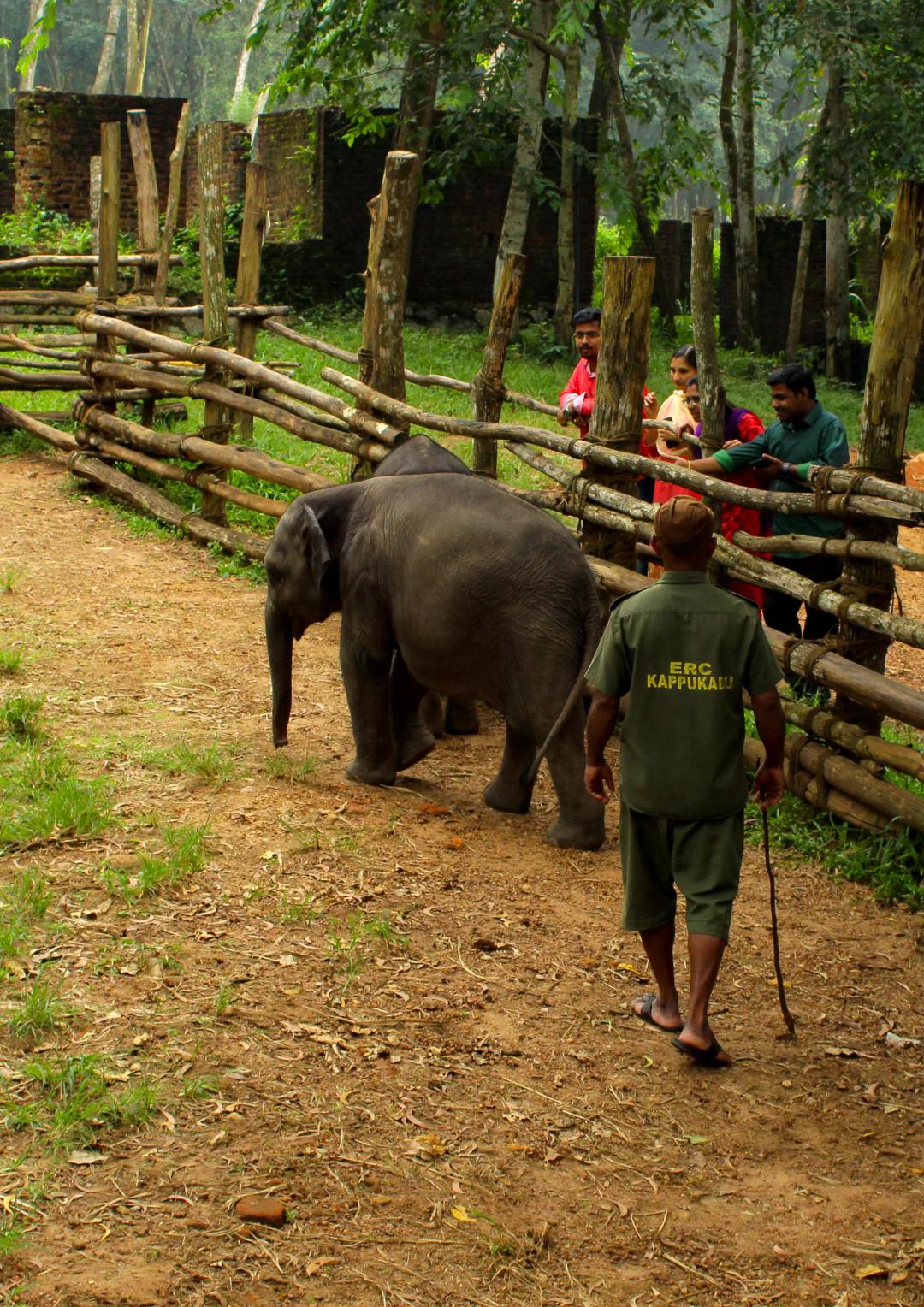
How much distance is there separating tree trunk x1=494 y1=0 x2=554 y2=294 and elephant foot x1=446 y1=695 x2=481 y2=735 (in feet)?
36.8

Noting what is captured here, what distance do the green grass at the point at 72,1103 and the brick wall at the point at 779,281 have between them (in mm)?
20721

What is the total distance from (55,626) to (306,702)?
1.80m

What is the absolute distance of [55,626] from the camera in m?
7.95

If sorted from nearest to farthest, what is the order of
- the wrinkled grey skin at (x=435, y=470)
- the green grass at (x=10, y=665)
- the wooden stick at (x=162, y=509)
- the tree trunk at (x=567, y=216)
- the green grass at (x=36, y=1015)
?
the green grass at (x=36, y=1015), the wrinkled grey skin at (x=435, y=470), the green grass at (x=10, y=665), the wooden stick at (x=162, y=509), the tree trunk at (x=567, y=216)

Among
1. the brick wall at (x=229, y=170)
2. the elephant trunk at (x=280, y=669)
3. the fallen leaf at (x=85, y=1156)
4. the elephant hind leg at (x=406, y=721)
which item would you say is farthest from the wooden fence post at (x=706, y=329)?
the brick wall at (x=229, y=170)

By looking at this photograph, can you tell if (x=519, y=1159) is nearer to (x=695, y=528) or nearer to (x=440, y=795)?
(x=695, y=528)

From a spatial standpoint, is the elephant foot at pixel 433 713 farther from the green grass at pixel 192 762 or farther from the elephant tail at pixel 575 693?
the elephant tail at pixel 575 693

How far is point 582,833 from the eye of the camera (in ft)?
17.9

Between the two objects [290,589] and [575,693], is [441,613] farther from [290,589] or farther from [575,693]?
[290,589]

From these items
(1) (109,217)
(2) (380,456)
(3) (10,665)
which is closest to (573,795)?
(3) (10,665)

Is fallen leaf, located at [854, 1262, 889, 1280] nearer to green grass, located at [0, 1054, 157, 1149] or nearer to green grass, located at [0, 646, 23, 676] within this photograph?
green grass, located at [0, 1054, 157, 1149]

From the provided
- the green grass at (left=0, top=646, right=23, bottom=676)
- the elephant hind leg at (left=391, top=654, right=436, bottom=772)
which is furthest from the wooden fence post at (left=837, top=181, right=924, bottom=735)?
the green grass at (left=0, top=646, right=23, bottom=676)

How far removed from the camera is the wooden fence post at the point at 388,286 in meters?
8.32

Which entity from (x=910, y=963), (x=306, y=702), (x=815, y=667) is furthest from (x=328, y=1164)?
(x=306, y=702)
